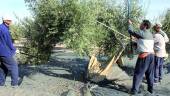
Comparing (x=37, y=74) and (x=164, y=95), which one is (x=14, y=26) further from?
(x=164, y=95)

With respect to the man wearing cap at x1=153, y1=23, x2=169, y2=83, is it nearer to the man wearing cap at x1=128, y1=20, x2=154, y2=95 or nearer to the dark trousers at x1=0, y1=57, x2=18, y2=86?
the man wearing cap at x1=128, y1=20, x2=154, y2=95

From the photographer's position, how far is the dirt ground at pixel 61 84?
1031 cm

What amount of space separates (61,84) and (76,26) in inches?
67.5

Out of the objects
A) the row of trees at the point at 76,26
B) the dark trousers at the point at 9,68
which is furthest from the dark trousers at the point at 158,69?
the dark trousers at the point at 9,68

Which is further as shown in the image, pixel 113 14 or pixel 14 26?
pixel 14 26

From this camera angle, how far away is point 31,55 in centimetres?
1580

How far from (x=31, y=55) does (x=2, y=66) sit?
386cm

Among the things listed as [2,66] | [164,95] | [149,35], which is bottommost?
[164,95]

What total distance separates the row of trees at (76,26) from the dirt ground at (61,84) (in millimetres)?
734

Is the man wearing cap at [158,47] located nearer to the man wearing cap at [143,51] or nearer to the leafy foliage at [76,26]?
the leafy foliage at [76,26]

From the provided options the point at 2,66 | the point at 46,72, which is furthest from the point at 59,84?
the point at 46,72

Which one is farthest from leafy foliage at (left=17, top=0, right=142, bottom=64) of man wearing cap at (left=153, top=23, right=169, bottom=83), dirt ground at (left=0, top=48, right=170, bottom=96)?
man wearing cap at (left=153, top=23, right=169, bottom=83)

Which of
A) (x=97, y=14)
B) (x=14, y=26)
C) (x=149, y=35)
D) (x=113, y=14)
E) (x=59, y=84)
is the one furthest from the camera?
(x=14, y=26)

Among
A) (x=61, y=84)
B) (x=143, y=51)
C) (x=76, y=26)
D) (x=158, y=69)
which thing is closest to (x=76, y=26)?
(x=76, y=26)
